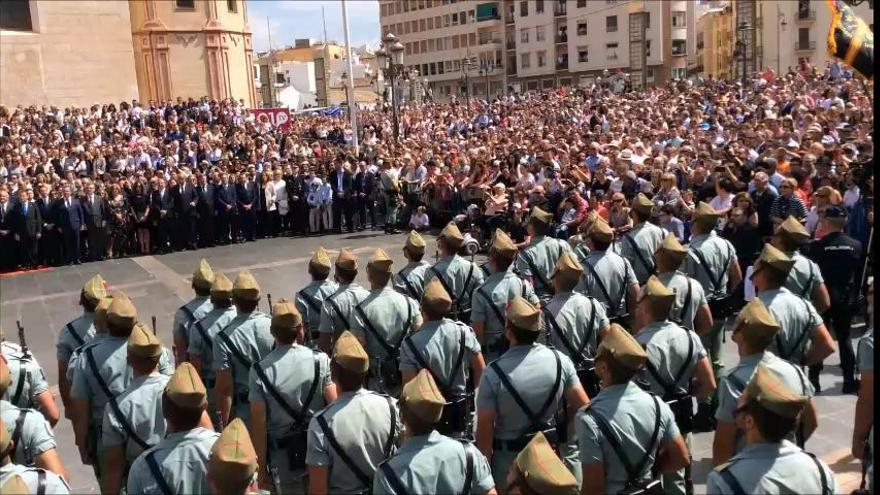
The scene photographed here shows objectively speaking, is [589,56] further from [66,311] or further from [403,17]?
[66,311]

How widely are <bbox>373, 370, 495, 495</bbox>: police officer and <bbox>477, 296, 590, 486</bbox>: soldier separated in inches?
31.5

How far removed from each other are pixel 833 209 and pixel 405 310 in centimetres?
431

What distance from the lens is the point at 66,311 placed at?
508 inches

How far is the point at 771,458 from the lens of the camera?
10.4 ft

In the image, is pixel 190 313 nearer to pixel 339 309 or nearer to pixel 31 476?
pixel 339 309

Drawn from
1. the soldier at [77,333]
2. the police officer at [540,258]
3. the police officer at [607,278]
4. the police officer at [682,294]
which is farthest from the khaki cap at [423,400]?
the police officer at [540,258]

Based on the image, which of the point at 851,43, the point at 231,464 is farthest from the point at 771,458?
the point at 851,43

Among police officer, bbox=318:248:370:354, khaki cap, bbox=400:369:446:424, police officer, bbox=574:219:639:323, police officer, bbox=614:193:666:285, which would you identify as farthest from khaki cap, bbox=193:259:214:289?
police officer, bbox=614:193:666:285

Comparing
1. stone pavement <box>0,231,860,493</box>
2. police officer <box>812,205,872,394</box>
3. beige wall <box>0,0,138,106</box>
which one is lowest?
stone pavement <box>0,231,860,493</box>

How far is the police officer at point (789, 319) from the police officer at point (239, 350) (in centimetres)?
337

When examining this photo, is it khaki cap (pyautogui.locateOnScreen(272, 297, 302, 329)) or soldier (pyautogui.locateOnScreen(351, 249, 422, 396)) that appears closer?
khaki cap (pyautogui.locateOnScreen(272, 297, 302, 329))

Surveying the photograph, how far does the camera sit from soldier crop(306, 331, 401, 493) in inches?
153

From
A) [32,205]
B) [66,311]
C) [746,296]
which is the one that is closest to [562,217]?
[746,296]

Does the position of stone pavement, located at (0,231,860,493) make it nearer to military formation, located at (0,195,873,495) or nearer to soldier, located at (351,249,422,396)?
military formation, located at (0,195,873,495)
